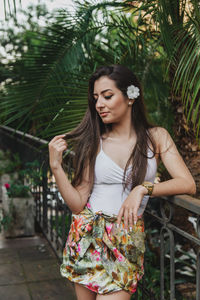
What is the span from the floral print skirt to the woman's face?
1.62 ft

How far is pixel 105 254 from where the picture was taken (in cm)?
180

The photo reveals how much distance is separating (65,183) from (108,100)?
470mm

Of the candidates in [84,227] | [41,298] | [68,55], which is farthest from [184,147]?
[41,298]

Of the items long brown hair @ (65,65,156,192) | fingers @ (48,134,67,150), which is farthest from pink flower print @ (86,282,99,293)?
fingers @ (48,134,67,150)

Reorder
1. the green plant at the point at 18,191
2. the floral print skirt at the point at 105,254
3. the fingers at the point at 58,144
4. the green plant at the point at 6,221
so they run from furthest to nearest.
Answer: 1. the green plant at the point at 18,191
2. the green plant at the point at 6,221
3. the fingers at the point at 58,144
4. the floral print skirt at the point at 105,254

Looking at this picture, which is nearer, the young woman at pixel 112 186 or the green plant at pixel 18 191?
the young woman at pixel 112 186

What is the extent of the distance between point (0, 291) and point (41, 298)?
0.37 metres

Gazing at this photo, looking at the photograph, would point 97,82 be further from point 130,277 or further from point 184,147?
point 184,147

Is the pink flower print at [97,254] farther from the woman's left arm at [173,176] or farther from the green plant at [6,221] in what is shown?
the green plant at [6,221]

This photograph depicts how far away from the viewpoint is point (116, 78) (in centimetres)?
193

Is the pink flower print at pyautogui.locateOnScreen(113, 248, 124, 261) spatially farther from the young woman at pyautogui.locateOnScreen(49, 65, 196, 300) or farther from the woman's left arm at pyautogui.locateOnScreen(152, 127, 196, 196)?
the woman's left arm at pyautogui.locateOnScreen(152, 127, 196, 196)

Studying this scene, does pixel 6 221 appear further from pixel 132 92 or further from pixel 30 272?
pixel 132 92

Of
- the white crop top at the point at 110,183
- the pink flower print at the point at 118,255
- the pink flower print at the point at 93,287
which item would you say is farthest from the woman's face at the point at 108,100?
the pink flower print at the point at 93,287

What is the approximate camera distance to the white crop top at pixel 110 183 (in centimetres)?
185
